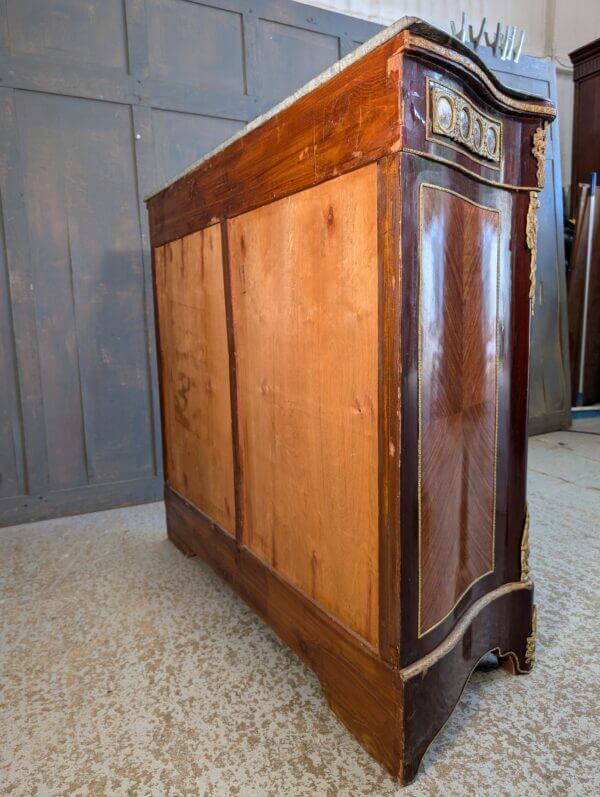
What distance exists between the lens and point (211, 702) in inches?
46.2

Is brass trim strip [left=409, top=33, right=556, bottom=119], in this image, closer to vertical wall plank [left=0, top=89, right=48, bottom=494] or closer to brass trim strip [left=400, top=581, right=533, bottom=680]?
Result: brass trim strip [left=400, top=581, right=533, bottom=680]

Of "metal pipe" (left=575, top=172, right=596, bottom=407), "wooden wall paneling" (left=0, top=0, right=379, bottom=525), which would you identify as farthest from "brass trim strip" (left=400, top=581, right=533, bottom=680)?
"metal pipe" (left=575, top=172, right=596, bottom=407)

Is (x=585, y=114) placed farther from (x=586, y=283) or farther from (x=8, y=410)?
(x=8, y=410)

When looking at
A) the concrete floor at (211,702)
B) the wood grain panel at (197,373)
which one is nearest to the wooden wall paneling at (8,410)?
the concrete floor at (211,702)

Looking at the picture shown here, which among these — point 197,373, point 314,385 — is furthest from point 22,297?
point 314,385

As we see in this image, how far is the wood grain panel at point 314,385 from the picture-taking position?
95 centimetres

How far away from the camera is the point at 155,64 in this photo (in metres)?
2.31

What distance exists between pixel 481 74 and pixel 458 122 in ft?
0.33

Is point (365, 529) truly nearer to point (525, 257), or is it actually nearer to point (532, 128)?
point (525, 257)

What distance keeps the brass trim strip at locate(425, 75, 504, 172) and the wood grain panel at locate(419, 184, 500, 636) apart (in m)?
0.08

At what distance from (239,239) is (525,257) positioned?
670mm

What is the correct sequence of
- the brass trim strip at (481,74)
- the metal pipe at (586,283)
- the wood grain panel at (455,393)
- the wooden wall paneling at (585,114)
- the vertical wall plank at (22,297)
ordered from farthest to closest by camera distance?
the wooden wall paneling at (585,114) → the metal pipe at (586,283) → the vertical wall plank at (22,297) → the wood grain panel at (455,393) → the brass trim strip at (481,74)

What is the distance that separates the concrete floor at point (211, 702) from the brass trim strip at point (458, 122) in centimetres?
113

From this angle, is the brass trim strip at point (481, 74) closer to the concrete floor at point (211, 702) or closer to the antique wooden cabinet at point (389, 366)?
the antique wooden cabinet at point (389, 366)
